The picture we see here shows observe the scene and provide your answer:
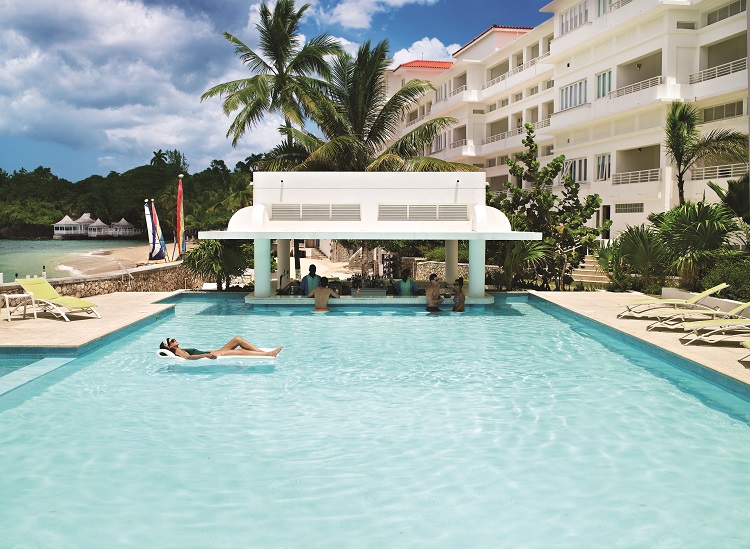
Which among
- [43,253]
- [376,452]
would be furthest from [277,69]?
[43,253]

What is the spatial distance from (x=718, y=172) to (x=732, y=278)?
Result: 1291 cm

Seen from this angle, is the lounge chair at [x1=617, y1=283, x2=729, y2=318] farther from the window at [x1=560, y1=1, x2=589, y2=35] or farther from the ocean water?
the ocean water

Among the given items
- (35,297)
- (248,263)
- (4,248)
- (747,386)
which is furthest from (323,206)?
(4,248)

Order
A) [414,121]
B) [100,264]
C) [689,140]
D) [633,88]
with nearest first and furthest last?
1. [689,140]
2. [633,88]
3. [100,264]
4. [414,121]

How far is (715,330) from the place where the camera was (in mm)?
11047

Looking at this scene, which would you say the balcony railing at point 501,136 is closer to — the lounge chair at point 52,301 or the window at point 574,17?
the window at point 574,17

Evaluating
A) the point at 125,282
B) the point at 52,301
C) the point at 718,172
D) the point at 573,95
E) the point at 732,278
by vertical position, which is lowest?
the point at 52,301

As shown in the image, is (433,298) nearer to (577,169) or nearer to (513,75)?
(577,169)

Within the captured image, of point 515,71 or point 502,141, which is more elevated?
point 515,71

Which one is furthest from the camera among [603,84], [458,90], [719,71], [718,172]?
[458,90]

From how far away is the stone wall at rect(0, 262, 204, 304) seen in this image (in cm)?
1695

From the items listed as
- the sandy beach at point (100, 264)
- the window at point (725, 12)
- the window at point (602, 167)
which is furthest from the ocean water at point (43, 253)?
the window at point (725, 12)

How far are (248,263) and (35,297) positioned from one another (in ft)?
34.7

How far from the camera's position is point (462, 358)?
11.6 meters
